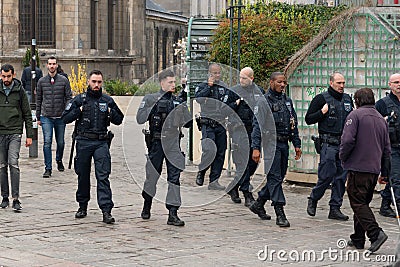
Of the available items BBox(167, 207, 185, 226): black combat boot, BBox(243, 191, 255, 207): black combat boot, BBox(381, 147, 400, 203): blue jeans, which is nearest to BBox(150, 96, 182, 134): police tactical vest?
BBox(167, 207, 185, 226): black combat boot

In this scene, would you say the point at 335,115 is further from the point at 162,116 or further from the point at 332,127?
the point at 162,116

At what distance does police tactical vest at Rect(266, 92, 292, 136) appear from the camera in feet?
39.7

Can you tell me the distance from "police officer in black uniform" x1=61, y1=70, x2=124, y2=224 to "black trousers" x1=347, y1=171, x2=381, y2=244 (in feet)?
10.9

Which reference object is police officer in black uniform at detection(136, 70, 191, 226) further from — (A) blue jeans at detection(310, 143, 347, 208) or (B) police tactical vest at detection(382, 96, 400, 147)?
(B) police tactical vest at detection(382, 96, 400, 147)

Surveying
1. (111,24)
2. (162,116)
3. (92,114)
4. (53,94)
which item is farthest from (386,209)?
(111,24)

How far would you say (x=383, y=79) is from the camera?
47.3 feet

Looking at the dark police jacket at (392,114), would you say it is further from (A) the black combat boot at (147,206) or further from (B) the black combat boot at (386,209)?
(A) the black combat boot at (147,206)

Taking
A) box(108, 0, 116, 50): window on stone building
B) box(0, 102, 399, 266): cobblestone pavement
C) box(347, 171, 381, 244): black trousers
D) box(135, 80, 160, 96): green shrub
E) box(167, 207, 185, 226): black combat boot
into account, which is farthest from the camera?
box(108, 0, 116, 50): window on stone building

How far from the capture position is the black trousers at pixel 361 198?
10.1 meters

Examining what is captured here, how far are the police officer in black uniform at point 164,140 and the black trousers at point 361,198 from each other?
8.43ft

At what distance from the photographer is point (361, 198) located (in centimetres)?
1019

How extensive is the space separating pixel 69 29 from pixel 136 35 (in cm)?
718

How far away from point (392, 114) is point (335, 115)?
2.51 feet

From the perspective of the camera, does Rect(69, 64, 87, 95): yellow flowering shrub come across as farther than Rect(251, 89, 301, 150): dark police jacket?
Yes
